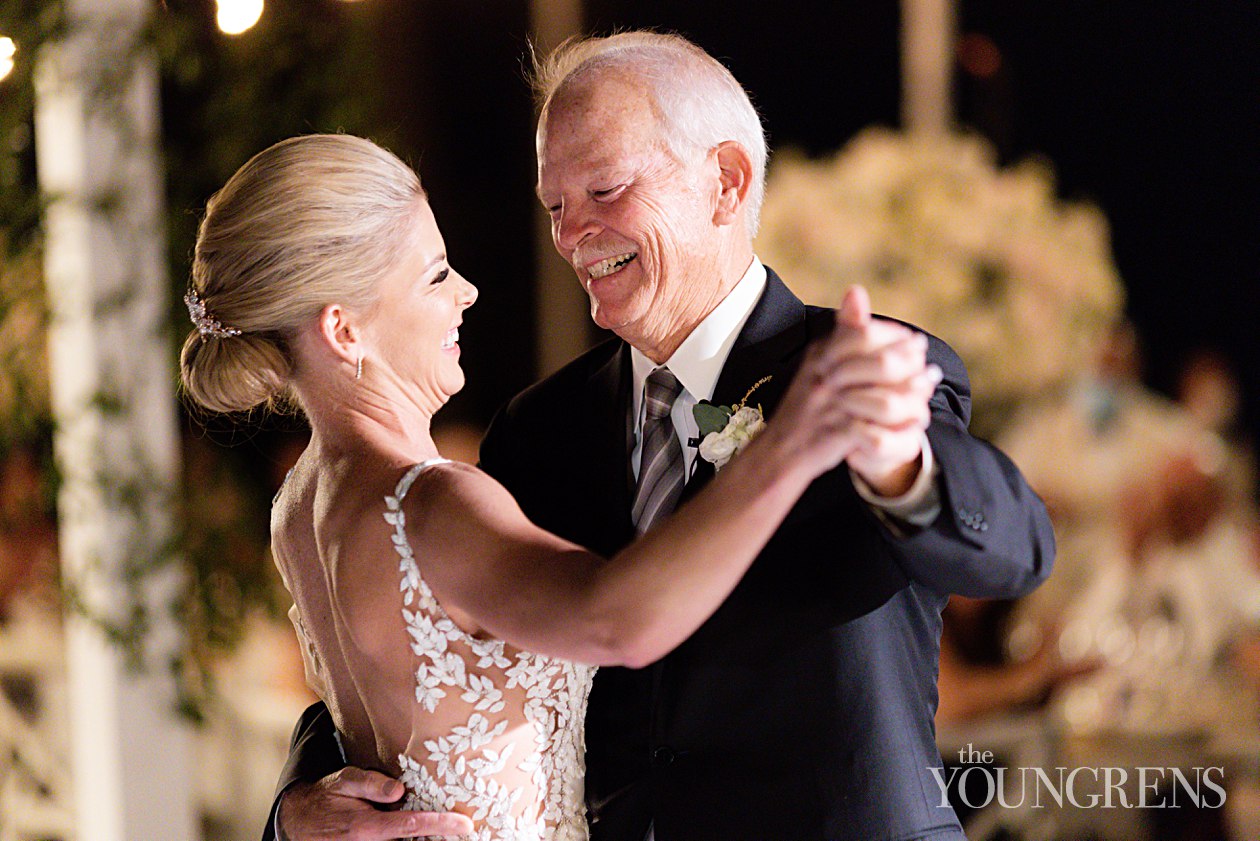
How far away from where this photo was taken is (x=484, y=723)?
6.73 ft

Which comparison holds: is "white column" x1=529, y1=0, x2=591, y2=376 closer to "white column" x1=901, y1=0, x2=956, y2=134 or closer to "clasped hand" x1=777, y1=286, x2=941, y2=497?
"white column" x1=901, y1=0, x2=956, y2=134

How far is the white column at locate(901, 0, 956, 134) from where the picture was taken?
5.44 m

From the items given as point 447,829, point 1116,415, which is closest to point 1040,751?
point 1116,415

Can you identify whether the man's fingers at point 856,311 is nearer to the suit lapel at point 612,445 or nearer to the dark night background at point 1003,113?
the suit lapel at point 612,445

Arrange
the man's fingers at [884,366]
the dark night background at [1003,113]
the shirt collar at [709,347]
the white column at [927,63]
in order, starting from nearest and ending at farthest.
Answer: the man's fingers at [884,366]
the shirt collar at [709,347]
the dark night background at [1003,113]
the white column at [927,63]

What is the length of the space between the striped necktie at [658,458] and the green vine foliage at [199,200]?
2.10 m

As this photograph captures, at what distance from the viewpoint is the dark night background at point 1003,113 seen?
16.4 feet

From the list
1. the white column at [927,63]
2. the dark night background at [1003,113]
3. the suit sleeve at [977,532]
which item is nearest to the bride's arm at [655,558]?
the suit sleeve at [977,532]

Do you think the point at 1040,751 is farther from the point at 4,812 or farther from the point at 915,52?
the point at 4,812

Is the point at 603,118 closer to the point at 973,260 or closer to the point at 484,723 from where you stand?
the point at 484,723

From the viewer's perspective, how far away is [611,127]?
2299 mm

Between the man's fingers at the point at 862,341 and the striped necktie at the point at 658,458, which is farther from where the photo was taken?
the striped necktie at the point at 658,458

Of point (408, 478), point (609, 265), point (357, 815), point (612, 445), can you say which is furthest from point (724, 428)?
point (357, 815)

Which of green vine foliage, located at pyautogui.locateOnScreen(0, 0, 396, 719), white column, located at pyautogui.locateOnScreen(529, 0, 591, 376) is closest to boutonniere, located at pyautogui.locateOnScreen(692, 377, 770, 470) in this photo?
green vine foliage, located at pyautogui.locateOnScreen(0, 0, 396, 719)
